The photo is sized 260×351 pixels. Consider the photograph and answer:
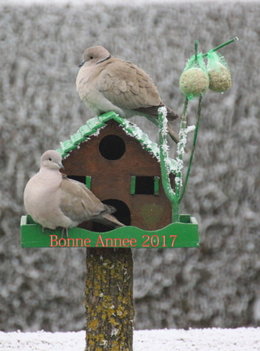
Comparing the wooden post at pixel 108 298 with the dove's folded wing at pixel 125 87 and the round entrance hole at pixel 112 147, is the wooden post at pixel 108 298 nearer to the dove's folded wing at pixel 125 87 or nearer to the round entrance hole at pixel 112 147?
the round entrance hole at pixel 112 147

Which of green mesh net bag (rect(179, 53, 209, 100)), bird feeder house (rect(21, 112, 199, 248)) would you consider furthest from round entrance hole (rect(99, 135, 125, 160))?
green mesh net bag (rect(179, 53, 209, 100))

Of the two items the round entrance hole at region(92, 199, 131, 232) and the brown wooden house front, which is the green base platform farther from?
the round entrance hole at region(92, 199, 131, 232)

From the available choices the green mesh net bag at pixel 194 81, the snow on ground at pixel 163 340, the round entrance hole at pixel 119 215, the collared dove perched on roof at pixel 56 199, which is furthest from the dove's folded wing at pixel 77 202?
the snow on ground at pixel 163 340

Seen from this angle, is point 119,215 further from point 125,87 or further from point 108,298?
point 125,87

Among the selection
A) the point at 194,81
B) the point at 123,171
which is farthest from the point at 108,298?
the point at 194,81

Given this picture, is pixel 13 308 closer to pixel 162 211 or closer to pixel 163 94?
pixel 163 94

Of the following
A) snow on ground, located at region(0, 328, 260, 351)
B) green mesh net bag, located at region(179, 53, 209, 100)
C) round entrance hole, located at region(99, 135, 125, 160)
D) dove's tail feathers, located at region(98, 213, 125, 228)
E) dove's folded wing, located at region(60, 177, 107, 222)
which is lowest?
snow on ground, located at region(0, 328, 260, 351)

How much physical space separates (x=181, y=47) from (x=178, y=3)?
0.28 metres

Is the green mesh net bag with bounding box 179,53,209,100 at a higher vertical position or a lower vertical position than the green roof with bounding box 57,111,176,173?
higher

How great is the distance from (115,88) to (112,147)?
0.32 meters

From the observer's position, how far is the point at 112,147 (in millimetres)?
3600

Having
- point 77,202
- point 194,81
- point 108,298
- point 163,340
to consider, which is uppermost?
point 194,81

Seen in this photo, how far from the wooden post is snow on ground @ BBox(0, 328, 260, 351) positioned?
1.26 metres

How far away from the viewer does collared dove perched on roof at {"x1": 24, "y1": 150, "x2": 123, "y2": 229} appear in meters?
3.14
